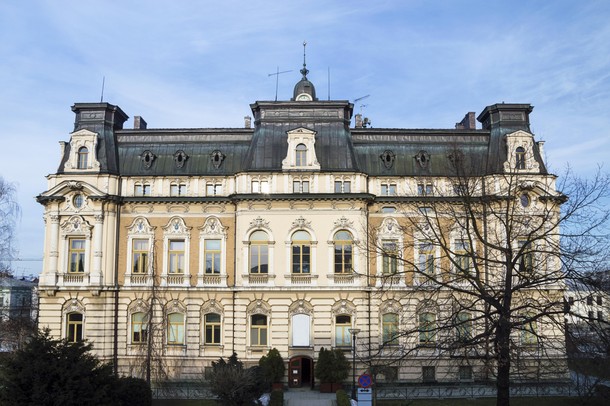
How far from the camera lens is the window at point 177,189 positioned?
3928cm

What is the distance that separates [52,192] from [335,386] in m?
21.5

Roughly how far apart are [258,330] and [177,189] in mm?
10501

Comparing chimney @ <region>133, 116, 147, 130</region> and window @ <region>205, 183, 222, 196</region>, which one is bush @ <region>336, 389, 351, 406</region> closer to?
window @ <region>205, 183, 222, 196</region>

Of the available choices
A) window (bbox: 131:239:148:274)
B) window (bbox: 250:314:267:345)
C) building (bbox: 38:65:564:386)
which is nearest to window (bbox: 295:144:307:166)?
building (bbox: 38:65:564:386)

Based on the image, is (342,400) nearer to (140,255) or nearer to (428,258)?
(428,258)

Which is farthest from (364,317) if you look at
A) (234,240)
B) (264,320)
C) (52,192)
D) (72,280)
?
(52,192)

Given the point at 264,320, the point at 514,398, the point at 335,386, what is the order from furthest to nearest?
the point at 264,320 < the point at 335,386 < the point at 514,398

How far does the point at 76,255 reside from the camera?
128 feet

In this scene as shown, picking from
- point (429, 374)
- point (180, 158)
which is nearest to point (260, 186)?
point (180, 158)

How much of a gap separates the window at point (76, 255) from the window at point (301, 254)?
13.7 m

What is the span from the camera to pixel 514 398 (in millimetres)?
31484

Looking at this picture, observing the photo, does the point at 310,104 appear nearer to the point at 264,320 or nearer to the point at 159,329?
the point at 264,320

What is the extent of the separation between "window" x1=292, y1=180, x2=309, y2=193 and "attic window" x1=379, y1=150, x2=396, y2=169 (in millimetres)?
5475

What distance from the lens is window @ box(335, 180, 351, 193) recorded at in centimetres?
3809
